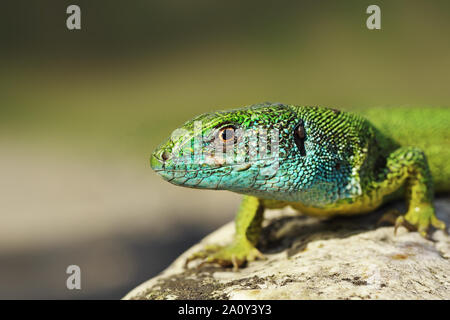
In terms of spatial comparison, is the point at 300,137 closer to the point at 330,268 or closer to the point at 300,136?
the point at 300,136

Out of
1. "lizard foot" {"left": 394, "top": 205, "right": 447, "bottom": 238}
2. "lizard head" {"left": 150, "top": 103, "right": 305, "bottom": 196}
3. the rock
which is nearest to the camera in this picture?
the rock

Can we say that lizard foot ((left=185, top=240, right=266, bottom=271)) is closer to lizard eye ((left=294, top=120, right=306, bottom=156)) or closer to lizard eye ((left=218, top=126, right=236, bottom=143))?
lizard eye ((left=294, top=120, right=306, bottom=156))

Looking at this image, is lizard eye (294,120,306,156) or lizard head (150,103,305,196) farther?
lizard eye (294,120,306,156)

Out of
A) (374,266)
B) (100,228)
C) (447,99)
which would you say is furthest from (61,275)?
(447,99)

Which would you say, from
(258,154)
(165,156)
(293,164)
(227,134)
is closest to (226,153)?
(227,134)

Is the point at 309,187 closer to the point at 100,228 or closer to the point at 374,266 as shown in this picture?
the point at 374,266

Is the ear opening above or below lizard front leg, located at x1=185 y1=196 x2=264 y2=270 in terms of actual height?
above

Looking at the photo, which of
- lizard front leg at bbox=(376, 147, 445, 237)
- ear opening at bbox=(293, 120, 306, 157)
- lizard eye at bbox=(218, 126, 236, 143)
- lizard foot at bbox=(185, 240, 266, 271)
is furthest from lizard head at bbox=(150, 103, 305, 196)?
lizard front leg at bbox=(376, 147, 445, 237)

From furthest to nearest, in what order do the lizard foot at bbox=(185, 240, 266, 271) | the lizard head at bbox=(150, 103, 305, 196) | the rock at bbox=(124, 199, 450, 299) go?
the lizard foot at bbox=(185, 240, 266, 271) → the lizard head at bbox=(150, 103, 305, 196) → the rock at bbox=(124, 199, 450, 299)
